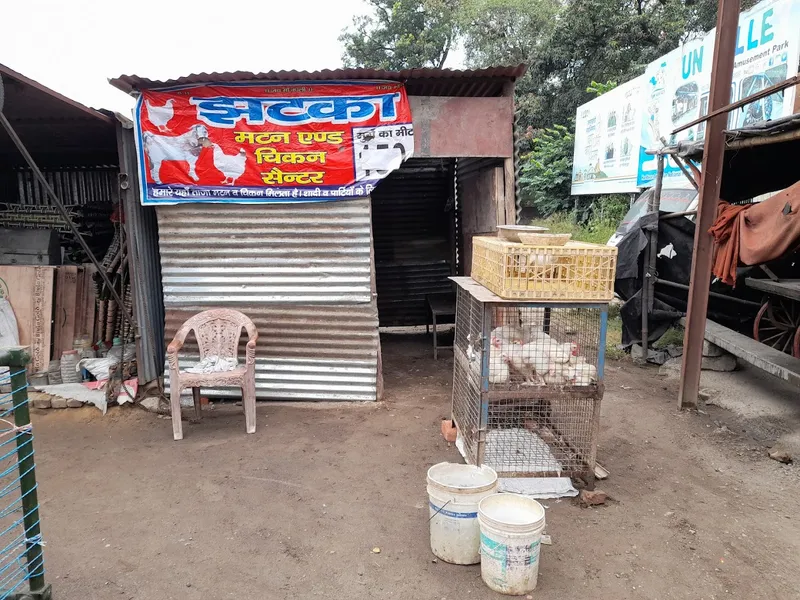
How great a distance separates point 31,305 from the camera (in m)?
6.25

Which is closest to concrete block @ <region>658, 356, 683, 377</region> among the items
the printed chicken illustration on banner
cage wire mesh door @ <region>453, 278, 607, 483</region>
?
cage wire mesh door @ <region>453, 278, 607, 483</region>

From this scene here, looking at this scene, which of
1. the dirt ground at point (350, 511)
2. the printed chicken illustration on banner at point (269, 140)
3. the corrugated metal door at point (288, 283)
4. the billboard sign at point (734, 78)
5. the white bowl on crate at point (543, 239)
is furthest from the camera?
the billboard sign at point (734, 78)

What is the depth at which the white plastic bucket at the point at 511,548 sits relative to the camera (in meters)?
2.97

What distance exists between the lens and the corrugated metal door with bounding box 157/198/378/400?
5898mm

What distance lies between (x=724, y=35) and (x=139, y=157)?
6189 millimetres

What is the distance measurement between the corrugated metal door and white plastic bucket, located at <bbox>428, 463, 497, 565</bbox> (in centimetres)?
278

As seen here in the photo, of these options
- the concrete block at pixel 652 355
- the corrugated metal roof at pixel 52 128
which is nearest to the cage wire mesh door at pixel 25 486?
the corrugated metal roof at pixel 52 128

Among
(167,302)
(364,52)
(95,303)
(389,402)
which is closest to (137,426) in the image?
(167,302)

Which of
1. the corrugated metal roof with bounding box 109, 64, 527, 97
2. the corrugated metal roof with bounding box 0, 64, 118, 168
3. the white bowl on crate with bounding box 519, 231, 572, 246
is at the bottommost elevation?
the white bowl on crate with bounding box 519, 231, 572, 246

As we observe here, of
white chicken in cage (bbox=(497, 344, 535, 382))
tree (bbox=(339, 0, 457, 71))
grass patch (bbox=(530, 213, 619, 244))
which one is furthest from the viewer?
tree (bbox=(339, 0, 457, 71))

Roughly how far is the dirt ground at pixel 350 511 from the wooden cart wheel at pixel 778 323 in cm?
229

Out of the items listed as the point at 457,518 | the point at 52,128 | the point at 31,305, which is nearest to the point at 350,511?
the point at 457,518

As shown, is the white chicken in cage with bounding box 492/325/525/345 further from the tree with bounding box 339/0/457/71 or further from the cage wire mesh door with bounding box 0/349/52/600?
the tree with bounding box 339/0/457/71

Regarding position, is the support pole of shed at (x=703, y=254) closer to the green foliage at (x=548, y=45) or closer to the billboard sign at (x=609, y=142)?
the billboard sign at (x=609, y=142)
